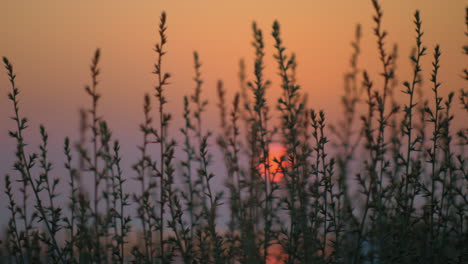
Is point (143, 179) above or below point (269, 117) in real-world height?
below

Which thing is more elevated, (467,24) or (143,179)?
(467,24)

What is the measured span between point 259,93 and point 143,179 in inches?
59.8

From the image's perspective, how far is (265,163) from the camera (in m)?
4.82

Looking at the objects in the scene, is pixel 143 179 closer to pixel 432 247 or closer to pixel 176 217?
pixel 176 217

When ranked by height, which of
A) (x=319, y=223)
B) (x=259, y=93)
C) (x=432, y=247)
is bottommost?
(x=432, y=247)

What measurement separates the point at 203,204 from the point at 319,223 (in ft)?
5.10

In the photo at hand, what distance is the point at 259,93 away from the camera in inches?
195

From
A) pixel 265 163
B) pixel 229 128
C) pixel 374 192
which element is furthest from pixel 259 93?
pixel 374 192

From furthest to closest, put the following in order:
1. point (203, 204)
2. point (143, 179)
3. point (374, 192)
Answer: point (203, 204)
point (143, 179)
point (374, 192)

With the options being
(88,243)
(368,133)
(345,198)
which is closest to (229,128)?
(345,198)

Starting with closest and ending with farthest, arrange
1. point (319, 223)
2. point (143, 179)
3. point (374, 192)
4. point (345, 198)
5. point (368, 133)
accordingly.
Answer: point (368, 133) → point (374, 192) → point (143, 179) → point (319, 223) → point (345, 198)

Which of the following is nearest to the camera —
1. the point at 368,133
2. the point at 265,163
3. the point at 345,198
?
the point at 368,133

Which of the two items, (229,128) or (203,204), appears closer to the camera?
(203,204)

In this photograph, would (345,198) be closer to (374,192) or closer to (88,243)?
(374,192)
